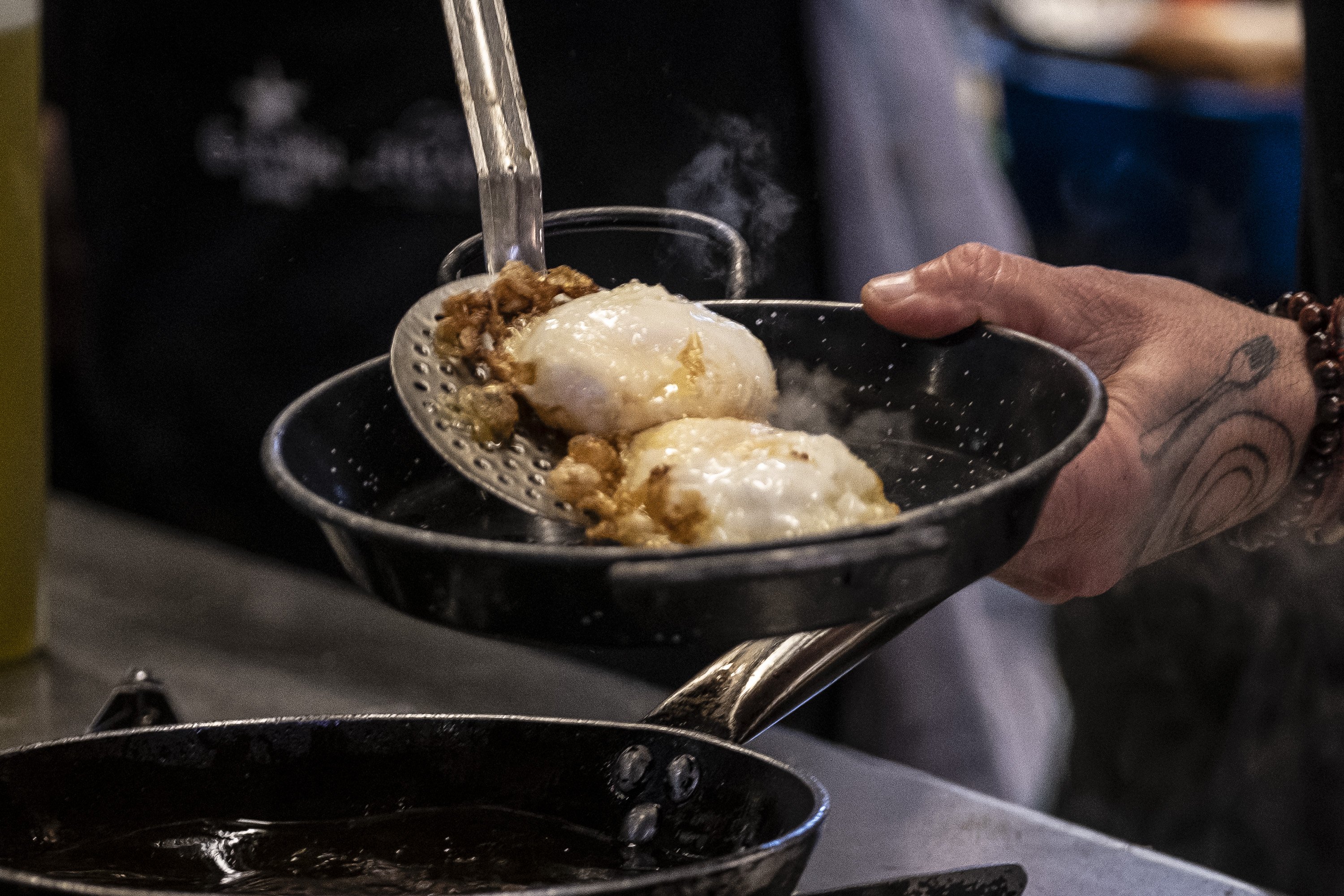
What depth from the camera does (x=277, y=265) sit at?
7.09ft

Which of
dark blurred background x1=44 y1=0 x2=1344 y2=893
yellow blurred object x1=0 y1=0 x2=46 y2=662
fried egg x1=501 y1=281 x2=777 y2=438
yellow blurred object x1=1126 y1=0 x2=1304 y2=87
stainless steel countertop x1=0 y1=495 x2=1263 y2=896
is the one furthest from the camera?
yellow blurred object x1=1126 y1=0 x2=1304 y2=87

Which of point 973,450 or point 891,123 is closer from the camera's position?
point 973,450

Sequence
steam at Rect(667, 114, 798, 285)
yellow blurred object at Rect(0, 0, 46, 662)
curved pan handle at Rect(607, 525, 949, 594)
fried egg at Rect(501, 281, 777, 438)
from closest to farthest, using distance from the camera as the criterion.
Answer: curved pan handle at Rect(607, 525, 949, 594) < fried egg at Rect(501, 281, 777, 438) < steam at Rect(667, 114, 798, 285) < yellow blurred object at Rect(0, 0, 46, 662)

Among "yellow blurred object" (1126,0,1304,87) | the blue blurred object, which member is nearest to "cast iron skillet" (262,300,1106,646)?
the blue blurred object

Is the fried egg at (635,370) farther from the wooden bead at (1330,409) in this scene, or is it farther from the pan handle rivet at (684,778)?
the wooden bead at (1330,409)

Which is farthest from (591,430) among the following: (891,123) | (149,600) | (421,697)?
(891,123)

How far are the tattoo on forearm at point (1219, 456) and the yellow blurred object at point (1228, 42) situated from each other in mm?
998

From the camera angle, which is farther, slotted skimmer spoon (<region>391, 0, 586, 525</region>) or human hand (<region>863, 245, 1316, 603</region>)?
human hand (<region>863, 245, 1316, 603</region>)

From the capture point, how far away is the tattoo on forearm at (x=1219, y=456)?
1160 millimetres

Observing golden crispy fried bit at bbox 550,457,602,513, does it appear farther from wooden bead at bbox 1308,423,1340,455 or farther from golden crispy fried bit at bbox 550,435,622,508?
wooden bead at bbox 1308,423,1340,455

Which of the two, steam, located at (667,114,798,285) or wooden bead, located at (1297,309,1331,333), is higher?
steam, located at (667,114,798,285)

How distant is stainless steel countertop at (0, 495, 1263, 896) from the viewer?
107cm

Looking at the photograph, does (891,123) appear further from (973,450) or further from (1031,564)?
(973,450)

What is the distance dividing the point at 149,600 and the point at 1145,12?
5.84ft
